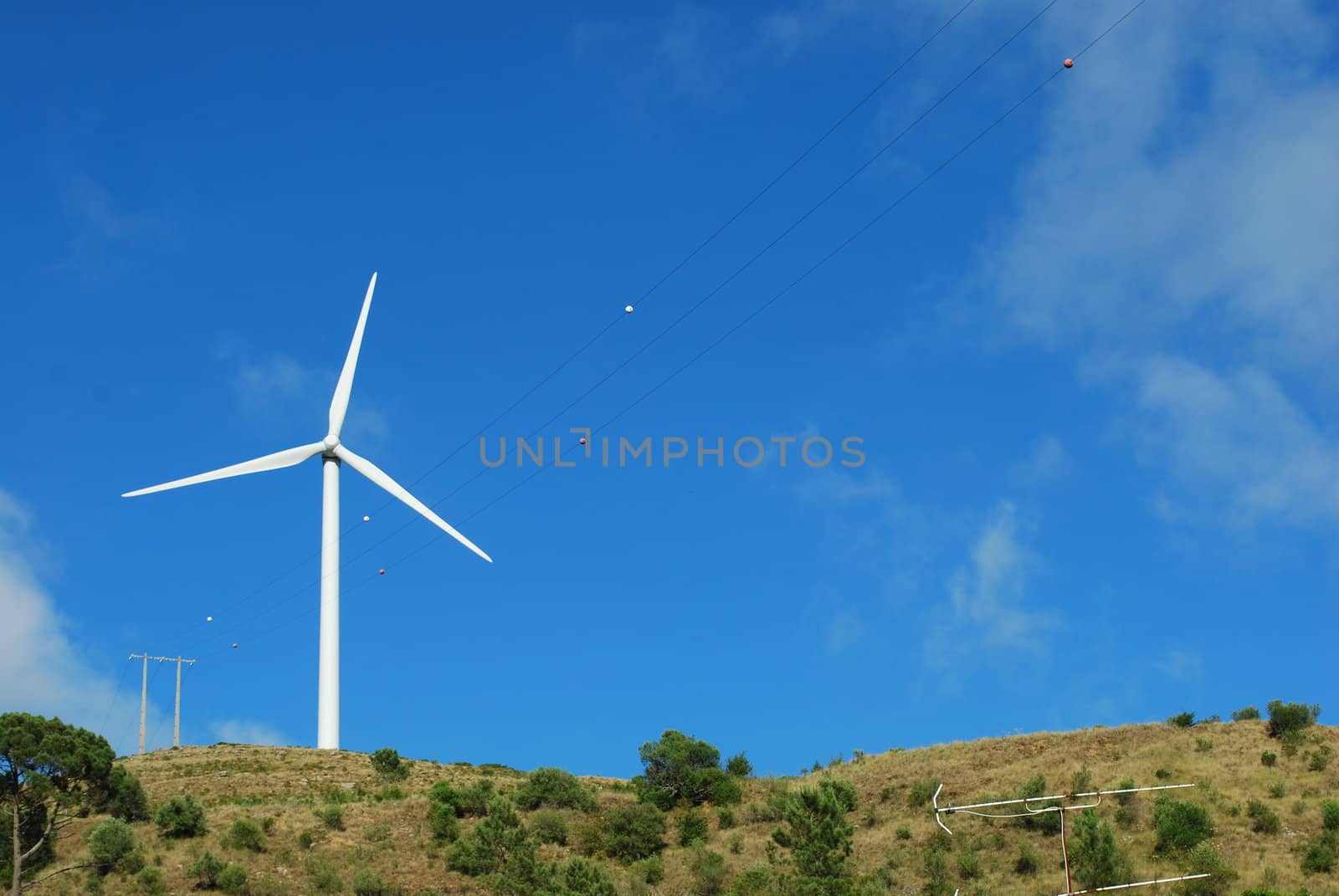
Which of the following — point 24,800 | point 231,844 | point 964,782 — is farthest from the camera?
point 964,782

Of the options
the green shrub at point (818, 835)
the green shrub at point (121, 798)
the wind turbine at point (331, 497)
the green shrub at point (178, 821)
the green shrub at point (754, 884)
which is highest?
the wind turbine at point (331, 497)

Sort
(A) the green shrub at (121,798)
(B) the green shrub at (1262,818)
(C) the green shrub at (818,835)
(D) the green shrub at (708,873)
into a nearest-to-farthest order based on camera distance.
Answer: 1. (C) the green shrub at (818,835)
2. (B) the green shrub at (1262,818)
3. (D) the green shrub at (708,873)
4. (A) the green shrub at (121,798)

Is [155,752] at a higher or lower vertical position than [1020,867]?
higher

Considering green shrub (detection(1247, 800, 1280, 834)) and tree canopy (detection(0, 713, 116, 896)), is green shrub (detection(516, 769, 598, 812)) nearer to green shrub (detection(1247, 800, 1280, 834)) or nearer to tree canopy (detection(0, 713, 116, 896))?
tree canopy (detection(0, 713, 116, 896))

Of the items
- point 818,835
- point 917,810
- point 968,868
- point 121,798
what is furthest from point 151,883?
point 917,810

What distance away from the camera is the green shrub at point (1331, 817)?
2121 inches

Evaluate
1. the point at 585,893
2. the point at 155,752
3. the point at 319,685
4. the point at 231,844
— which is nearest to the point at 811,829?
the point at 585,893

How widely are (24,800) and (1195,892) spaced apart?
46694 mm

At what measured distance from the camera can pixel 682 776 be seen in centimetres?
7262

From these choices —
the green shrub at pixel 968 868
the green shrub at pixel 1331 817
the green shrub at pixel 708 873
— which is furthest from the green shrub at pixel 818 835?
the green shrub at pixel 1331 817

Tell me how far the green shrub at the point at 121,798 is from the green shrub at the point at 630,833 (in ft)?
71.0

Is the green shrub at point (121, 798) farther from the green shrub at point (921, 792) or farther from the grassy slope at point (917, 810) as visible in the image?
the green shrub at point (921, 792)

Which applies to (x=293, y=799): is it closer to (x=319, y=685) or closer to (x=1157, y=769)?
(x=319, y=685)

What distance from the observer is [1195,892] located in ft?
161
